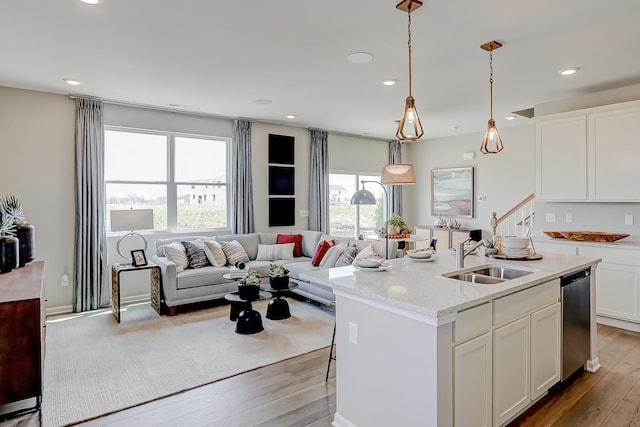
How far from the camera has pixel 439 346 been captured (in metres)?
1.78

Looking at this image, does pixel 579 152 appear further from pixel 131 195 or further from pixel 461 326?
pixel 131 195

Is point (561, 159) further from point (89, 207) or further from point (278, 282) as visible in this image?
point (89, 207)

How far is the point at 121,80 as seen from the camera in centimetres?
416

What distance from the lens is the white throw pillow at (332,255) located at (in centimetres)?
480

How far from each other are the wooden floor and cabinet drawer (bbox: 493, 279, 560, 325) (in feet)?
2.39

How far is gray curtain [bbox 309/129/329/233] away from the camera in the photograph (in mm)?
7055

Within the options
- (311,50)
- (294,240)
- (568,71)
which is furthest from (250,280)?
(568,71)

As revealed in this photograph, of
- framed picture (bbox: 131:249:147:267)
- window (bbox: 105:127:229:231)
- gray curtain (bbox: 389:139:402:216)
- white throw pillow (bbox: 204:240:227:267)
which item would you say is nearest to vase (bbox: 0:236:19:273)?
framed picture (bbox: 131:249:147:267)

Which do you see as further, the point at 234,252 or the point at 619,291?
the point at 234,252

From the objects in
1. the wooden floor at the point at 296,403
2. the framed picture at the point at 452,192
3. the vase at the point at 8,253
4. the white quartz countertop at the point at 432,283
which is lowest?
the wooden floor at the point at 296,403

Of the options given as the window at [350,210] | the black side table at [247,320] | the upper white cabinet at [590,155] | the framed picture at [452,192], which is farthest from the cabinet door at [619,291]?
the window at [350,210]

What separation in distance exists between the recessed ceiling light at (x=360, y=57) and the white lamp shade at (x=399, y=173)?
1056 mm

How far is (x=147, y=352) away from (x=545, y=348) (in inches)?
132

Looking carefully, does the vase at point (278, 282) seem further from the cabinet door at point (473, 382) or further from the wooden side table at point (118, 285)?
the cabinet door at point (473, 382)
